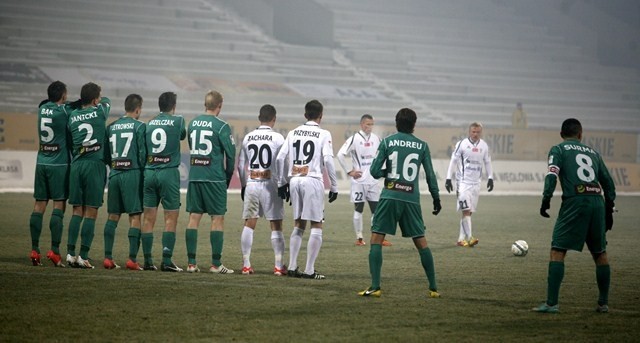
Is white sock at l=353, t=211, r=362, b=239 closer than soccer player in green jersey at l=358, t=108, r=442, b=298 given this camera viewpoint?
No

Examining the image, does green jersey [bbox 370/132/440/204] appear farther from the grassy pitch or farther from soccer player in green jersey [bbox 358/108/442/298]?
the grassy pitch

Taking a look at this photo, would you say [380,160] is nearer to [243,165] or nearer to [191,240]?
[243,165]

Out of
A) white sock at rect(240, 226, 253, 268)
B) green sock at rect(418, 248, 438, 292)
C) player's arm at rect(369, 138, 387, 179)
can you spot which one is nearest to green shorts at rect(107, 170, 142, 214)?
white sock at rect(240, 226, 253, 268)

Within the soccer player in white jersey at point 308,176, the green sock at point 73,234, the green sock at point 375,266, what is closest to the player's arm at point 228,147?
the soccer player in white jersey at point 308,176

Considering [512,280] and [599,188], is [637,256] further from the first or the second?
[599,188]

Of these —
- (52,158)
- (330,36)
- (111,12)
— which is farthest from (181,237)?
(330,36)

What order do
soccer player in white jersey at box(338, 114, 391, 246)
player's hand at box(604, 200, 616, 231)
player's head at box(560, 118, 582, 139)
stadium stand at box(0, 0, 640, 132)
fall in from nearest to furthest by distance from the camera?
player's hand at box(604, 200, 616, 231) → player's head at box(560, 118, 582, 139) → soccer player in white jersey at box(338, 114, 391, 246) → stadium stand at box(0, 0, 640, 132)

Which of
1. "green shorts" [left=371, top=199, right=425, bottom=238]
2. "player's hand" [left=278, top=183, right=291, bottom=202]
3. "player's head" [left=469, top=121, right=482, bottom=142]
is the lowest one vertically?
"green shorts" [left=371, top=199, right=425, bottom=238]

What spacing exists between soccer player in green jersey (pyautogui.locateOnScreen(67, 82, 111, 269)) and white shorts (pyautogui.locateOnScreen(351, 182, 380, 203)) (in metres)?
6.62

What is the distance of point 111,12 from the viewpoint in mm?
45406

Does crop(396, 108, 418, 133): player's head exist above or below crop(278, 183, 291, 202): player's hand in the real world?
above

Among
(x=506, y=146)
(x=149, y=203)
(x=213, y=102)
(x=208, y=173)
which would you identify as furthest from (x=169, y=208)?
(x=506, y=146)

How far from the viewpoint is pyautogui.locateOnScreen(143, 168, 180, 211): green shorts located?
1294 centimetres

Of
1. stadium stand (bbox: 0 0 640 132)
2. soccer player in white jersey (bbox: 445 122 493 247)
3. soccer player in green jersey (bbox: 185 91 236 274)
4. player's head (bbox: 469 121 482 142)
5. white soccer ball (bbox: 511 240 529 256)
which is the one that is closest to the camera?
soccer player in green jersey (bbox: 185 91 236 274)
